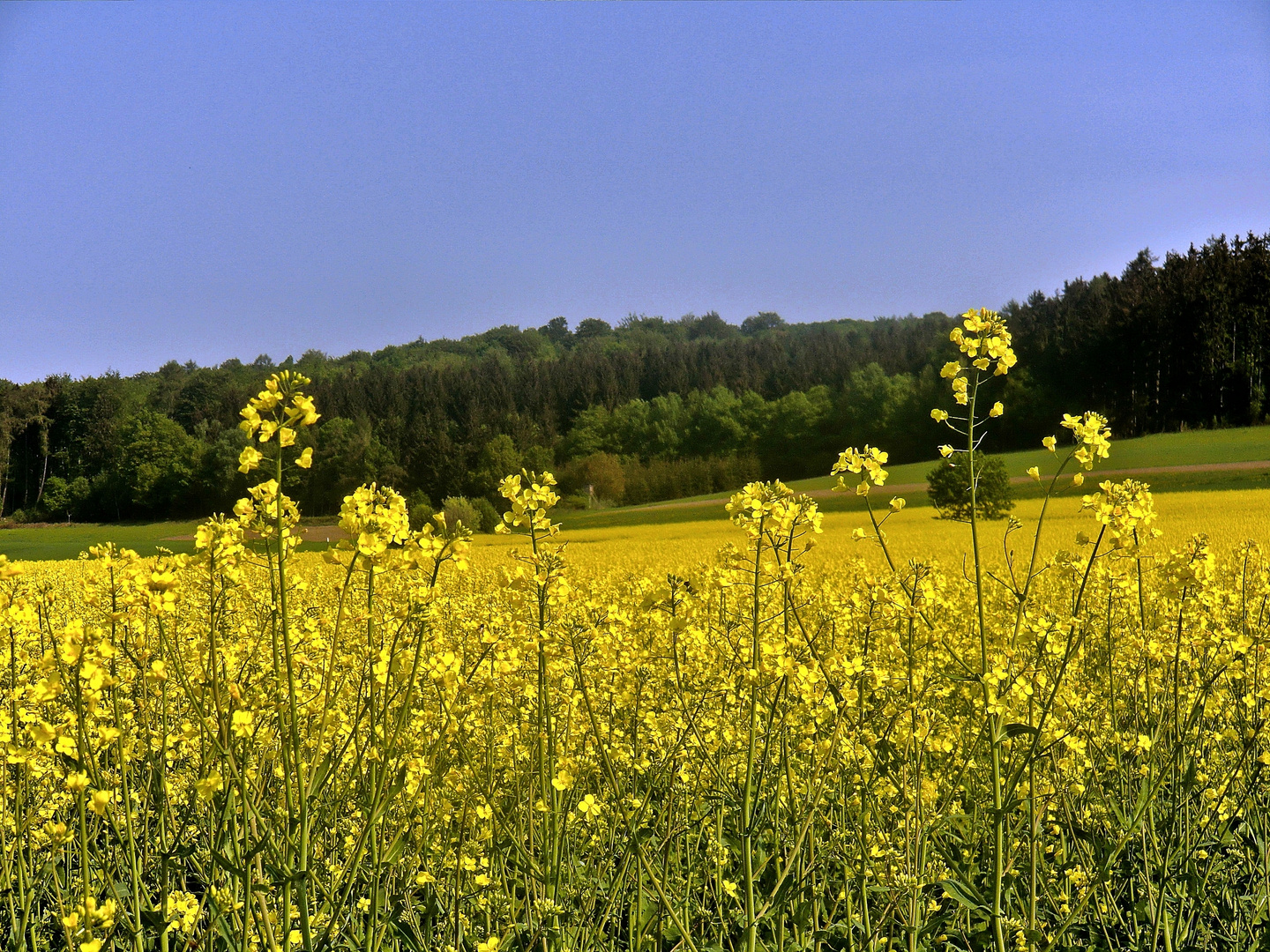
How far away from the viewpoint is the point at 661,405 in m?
54.1

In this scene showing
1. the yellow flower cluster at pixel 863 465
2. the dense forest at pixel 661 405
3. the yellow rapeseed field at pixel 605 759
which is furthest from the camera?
the dense forest at pixel 661 405

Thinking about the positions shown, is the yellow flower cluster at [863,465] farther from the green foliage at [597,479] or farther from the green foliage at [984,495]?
the green foliage at [597,479]

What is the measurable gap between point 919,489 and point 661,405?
2716 cm

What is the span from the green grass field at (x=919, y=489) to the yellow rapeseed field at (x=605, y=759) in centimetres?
2047

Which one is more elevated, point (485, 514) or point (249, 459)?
point (249, 459)

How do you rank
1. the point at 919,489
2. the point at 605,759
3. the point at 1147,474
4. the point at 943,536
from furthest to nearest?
the point at 919,489 → the point at 1147,474 → the point at 943,536 → the point at 605,759

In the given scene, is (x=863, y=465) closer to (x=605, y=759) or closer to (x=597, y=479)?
(x=605, y=759)

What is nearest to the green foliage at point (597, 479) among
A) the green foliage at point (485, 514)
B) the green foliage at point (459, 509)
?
the green foliage at point (459, 509)

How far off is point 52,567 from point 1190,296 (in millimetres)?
40403

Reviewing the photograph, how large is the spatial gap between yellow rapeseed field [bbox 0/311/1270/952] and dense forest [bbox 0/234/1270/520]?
27.9m

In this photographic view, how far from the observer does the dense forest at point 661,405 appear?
3622cm

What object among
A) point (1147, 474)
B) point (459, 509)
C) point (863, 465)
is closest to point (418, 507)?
point (459, 509)

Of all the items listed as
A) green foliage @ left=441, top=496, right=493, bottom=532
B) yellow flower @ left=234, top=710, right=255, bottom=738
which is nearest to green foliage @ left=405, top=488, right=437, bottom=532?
green foliage @ left=441, top=496, right=493, bottom=532

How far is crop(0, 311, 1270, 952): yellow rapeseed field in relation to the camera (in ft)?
7.03
